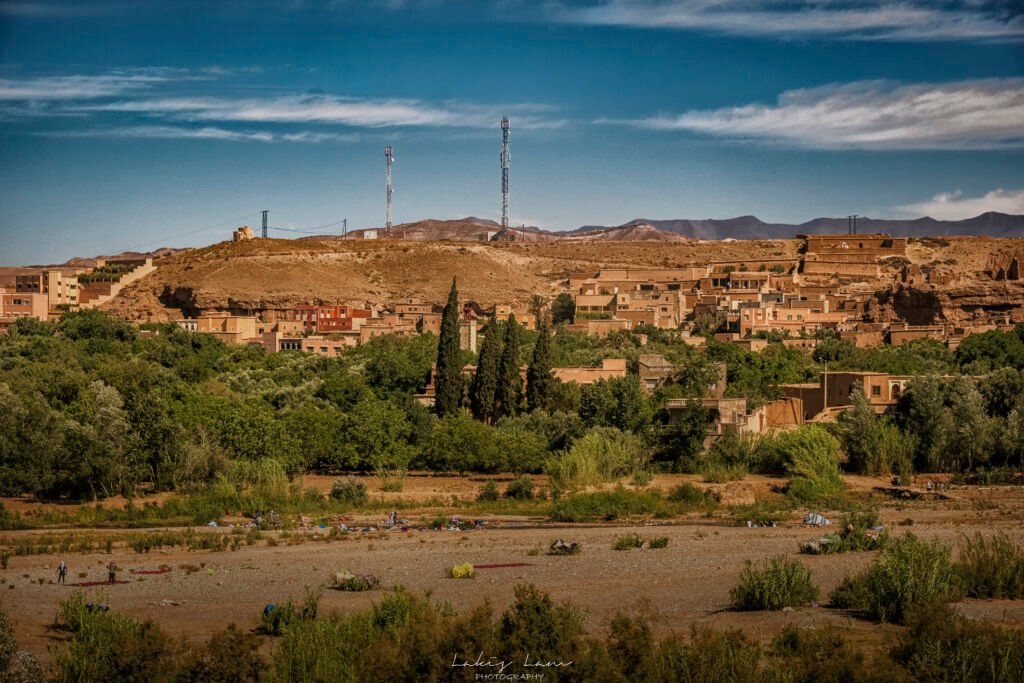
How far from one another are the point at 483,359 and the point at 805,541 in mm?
16603

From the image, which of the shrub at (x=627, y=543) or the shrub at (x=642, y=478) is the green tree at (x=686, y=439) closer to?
Answer: the shrub at (x=642, y=478)

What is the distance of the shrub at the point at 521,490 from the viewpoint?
28.2 m

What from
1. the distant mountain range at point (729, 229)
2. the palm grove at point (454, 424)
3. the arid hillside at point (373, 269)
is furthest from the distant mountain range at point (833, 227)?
the palm grove at point (454, 424)

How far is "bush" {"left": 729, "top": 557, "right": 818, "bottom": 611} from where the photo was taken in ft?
52.1

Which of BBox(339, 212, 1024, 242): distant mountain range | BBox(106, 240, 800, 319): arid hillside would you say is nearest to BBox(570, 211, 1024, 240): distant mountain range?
BBox(339, 212, 1024, 242): distant mountain range

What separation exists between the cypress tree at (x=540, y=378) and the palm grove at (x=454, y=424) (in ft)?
0.14

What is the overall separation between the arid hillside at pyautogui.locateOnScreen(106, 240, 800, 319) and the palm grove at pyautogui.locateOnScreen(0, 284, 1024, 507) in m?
27.0

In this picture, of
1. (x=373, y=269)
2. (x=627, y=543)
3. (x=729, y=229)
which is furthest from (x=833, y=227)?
(x=627, y=543)

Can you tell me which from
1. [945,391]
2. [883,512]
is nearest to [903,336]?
[945,391]

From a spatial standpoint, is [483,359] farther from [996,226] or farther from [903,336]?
[996,226]

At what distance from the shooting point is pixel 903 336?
51.5 metres

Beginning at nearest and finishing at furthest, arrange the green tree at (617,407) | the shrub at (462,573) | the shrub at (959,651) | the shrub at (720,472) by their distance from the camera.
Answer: the shrub at (959,651)
the shrub at (462,573)
the shrub at (720,472)
the green tree at (617,407)

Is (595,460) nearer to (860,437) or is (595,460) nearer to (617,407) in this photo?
(617,407)

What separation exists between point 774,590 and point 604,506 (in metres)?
10.1
